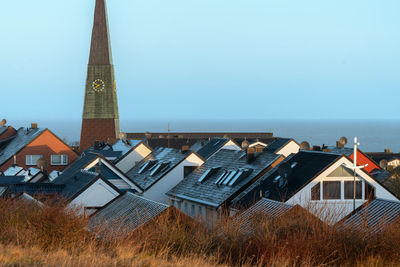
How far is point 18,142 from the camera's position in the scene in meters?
68.2

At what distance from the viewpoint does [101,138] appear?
82.3 m

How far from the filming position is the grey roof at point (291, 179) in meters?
32.2

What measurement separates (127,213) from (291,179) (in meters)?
9.46

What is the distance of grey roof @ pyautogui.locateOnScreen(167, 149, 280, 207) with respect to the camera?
35.7 m

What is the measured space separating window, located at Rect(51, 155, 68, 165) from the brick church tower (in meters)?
15.1

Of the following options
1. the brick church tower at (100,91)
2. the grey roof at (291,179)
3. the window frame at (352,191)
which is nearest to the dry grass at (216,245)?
the grey roof at (291,179)

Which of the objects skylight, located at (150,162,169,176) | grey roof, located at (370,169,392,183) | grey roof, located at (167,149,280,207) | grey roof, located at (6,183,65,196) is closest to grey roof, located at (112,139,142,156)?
skylight, located at (150,162,169,176)

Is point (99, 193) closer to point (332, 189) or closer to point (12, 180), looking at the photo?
point (332, 189)

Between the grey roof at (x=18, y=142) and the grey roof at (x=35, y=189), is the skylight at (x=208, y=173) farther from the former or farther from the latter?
the grey roof at (x=18, y=142)

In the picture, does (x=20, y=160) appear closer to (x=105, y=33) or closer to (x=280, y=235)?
(x=105, y=33)

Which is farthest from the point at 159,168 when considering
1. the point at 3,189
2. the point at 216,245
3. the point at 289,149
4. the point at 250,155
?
the point at 216,245

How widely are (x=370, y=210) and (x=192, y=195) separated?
1535 centimetres

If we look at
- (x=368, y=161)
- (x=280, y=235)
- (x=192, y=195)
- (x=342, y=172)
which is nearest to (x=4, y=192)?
(x=192, y=195)

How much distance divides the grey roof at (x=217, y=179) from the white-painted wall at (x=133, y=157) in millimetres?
9941
